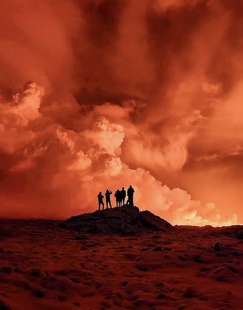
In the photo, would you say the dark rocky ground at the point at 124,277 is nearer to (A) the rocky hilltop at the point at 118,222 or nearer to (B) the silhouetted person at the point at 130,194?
(A) the rocky hilltop at the point at 118,222

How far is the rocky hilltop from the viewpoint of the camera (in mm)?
33469

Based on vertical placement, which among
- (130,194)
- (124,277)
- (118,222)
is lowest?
(124,277)

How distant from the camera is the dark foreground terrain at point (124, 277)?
37.1ft

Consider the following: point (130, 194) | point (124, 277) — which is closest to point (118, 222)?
point (130, 194)

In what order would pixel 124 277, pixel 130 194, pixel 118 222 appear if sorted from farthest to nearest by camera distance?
1. pixel 130 194
2. pixel 118 222
3. pixel 124 277

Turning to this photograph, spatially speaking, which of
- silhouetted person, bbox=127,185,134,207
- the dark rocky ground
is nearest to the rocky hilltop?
silhouetted person, bbox=127,185,134,207

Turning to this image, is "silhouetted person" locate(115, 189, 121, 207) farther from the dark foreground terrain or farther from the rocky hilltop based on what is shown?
the dark foreground terrain

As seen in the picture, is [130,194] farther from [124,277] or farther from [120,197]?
[124,277]

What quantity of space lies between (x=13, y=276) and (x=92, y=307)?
9.55 ft

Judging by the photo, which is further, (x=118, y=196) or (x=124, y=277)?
(x=118, y=196)

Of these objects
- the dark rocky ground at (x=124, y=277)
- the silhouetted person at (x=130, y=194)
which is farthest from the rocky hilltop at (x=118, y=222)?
the dark rocky ground at (x=124, y=277)

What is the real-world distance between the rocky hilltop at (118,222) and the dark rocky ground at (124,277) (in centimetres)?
837

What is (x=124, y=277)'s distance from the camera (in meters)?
15.1

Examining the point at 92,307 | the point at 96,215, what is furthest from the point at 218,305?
the point at 96,215
